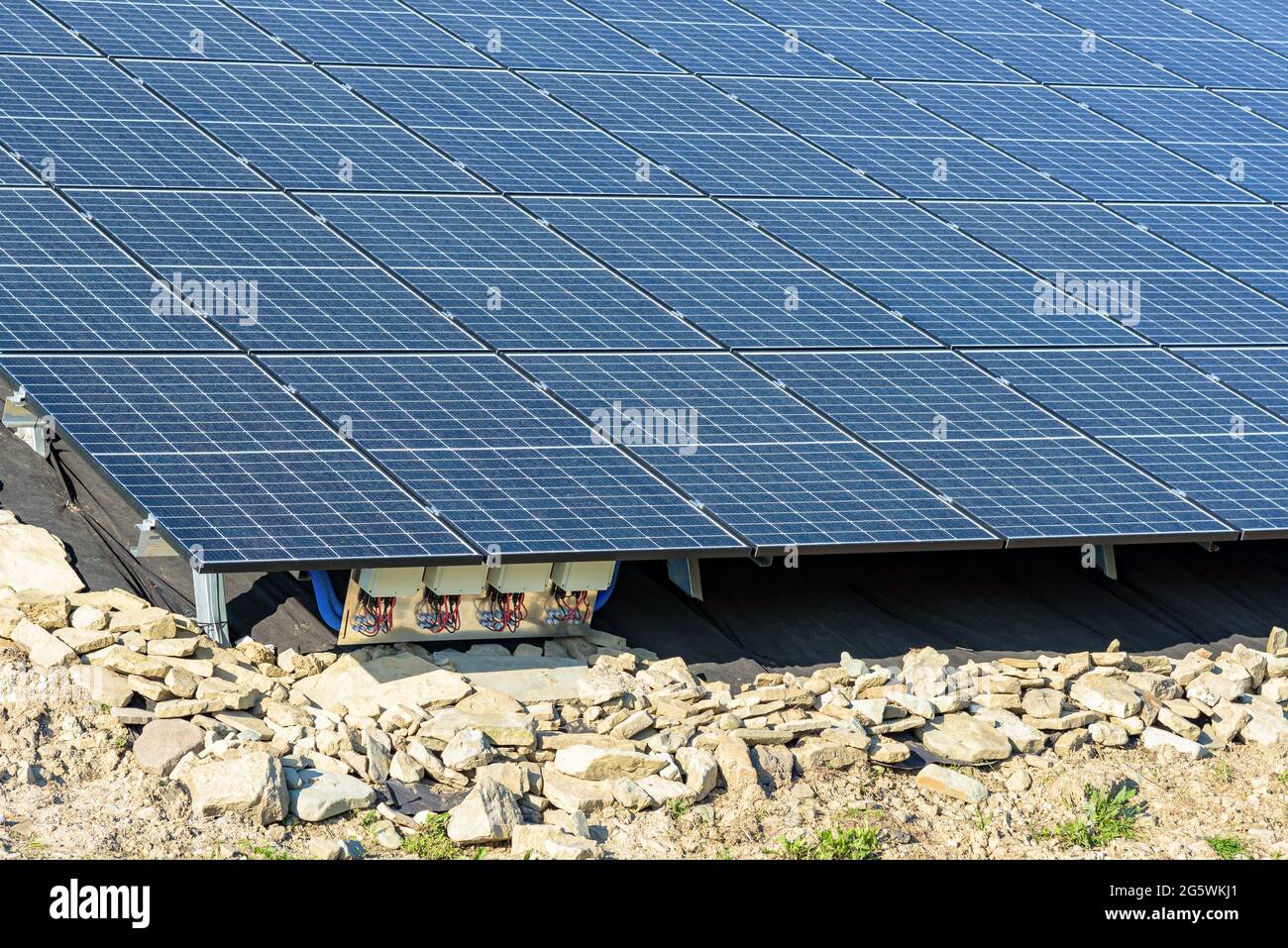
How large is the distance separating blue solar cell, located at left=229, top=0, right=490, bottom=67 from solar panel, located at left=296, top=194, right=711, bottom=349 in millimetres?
4599

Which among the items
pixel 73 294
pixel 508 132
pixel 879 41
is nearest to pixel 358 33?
pixel 508 132

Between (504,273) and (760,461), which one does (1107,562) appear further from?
(504,273)

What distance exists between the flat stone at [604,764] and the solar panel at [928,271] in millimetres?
7684

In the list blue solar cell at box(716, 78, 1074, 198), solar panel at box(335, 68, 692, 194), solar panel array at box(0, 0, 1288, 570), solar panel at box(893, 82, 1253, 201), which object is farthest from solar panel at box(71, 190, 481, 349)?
solar panel at box(893, 82, 1253, 201)

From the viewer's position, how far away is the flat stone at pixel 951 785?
53.0 ft

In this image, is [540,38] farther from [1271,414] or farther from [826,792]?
[826,792]

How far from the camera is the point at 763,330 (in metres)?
20.2

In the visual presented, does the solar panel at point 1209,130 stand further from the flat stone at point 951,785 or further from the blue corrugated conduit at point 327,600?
the blue corrugated conduit at point 327,600

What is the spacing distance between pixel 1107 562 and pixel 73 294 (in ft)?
40.2

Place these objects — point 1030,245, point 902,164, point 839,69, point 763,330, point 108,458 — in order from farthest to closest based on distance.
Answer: point 839,69, point 902,164, point 1030,245, point 763,330, point 108,458

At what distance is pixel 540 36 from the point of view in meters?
26.8

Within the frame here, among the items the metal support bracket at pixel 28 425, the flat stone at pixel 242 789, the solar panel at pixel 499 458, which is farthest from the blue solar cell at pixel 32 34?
the flat stone at pixel 242 789
